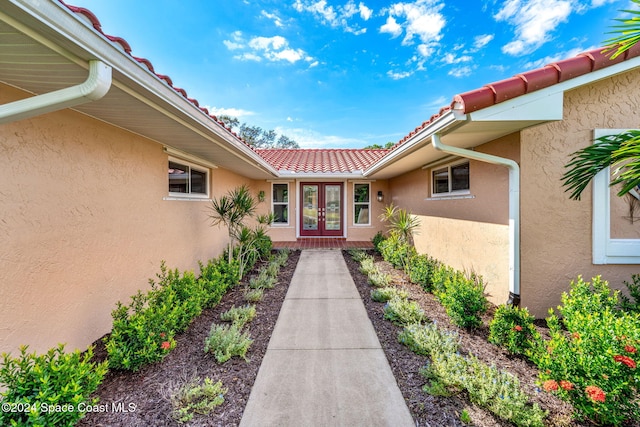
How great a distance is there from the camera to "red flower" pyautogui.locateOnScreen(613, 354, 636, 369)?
76.1 inches

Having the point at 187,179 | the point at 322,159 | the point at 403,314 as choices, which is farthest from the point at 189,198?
the point at 322,159

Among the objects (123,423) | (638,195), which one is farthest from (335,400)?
(638,195)

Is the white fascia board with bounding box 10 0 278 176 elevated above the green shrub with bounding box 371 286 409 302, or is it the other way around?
the white fascia board with bounding box 10 0 278 176

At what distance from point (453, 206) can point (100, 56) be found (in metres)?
5.92

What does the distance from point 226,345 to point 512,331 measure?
3.50m

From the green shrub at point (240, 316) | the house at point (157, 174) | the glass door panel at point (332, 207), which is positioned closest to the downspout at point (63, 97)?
the house at point (157, 174)

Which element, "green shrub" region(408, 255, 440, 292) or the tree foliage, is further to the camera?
the tree foliage

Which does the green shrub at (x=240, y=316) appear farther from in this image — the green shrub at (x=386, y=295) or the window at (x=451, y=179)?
the window at (x=451, y=179)

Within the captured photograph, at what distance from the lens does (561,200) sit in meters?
3.81

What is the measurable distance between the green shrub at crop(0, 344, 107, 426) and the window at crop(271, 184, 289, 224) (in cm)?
906

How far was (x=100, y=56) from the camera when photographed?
Result: 1874mm

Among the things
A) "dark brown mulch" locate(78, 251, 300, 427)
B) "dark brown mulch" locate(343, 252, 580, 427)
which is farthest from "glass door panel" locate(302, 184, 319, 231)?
"dark brown mulch" locate(78, 251, 300, 427)

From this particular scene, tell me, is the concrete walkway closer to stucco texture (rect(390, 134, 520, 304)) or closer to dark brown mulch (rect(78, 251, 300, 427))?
dark brown mulch (rect(78, 251, 300, 427))

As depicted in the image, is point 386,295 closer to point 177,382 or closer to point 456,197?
point 456,197
